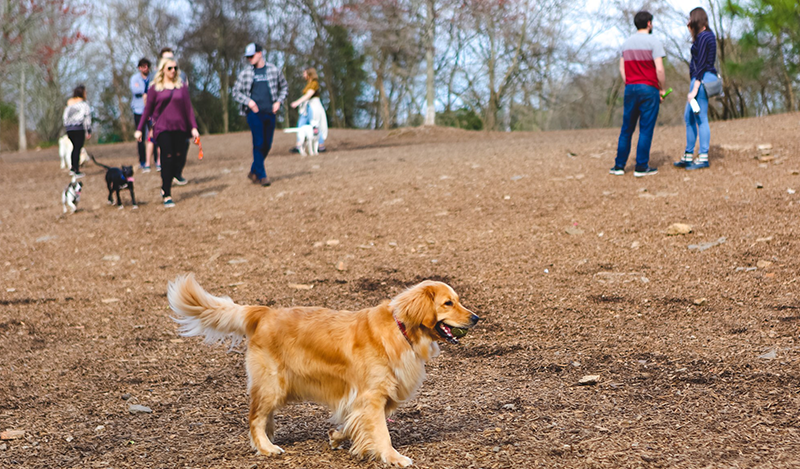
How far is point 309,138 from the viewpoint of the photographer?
16.5m

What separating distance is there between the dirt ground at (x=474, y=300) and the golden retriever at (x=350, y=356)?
0.20 metres

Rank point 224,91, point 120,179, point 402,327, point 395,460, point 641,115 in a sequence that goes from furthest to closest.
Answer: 1. point 224,91
2. point 120,179
3. point 641,115
4. point 402,327
5. point 395,460

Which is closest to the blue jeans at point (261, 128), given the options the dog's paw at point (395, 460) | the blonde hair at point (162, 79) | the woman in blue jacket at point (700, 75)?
the blonde hair at point (162, 79)

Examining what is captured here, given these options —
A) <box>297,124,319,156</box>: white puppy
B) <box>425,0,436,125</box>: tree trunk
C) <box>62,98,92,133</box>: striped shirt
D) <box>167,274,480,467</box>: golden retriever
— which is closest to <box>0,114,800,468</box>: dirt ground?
<box>167,274,480,467</box>: golden retriever

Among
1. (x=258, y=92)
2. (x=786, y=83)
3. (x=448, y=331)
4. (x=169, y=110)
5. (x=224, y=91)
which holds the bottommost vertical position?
(x=448, y=331)

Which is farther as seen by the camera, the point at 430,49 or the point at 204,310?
the point at 430,49

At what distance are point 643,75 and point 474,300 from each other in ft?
16.0

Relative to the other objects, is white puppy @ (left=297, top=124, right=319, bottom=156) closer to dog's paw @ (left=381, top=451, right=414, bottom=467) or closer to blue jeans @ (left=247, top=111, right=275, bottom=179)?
blue jeans @ (left=247, top=111, right=275, bottom=179)

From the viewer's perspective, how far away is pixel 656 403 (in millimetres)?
4160

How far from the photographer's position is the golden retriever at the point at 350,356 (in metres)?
3.54

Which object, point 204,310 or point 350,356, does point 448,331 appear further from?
point 204,310

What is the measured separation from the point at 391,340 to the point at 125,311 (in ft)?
13.4

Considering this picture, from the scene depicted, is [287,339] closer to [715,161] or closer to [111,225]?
[111,225]

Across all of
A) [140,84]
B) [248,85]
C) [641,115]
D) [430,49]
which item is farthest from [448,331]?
[430,49]
